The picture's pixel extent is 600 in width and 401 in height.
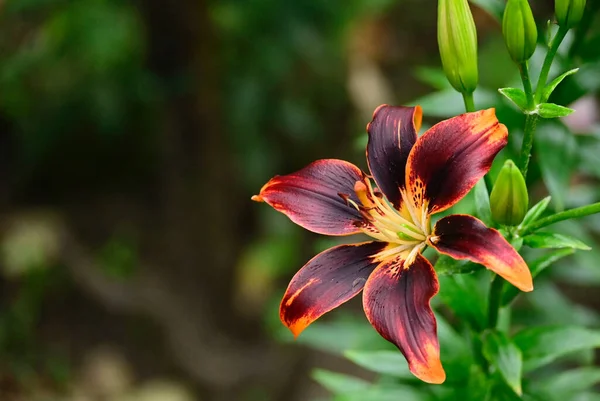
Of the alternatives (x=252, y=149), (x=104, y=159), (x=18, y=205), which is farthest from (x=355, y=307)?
(x=18, y=205)

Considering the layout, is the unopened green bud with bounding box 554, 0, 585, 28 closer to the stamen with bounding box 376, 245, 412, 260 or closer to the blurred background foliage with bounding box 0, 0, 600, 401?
the stamen with bounding box 376, 245, 412, 260

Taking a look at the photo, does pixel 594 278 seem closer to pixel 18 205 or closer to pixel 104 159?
pixel 104 159

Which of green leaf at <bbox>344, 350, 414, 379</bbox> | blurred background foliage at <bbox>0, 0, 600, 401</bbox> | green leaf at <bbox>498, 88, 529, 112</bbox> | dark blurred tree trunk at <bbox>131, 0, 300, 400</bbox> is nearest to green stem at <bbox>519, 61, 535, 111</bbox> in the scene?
green leaf at <bbox>498, 88, 529, 112</bbox>

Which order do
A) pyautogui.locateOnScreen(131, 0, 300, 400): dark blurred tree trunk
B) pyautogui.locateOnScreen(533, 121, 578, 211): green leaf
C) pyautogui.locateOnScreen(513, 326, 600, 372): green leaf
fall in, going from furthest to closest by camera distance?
pyautogui.locateOnScreen(131, 0, 300, 400): dark blurred tree trunk → pyautogui.locateOnScreen(533, 121, 578, 211): green leaf → pyautogui.locateOnScreen(513, 326, 600, 372): green leaf

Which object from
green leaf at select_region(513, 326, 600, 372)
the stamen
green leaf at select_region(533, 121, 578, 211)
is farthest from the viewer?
green leaf at select_region(533, 121, 578, 211)

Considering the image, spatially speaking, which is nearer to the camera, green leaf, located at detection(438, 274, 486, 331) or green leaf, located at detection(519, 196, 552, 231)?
green leaf, located at detection(519, 196, 552, 231)

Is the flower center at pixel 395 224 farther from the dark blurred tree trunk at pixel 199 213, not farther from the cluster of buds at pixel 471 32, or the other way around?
the dark blurred tree trunk at pixel 199 213

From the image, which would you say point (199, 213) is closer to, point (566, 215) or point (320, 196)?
point (320, 196)
